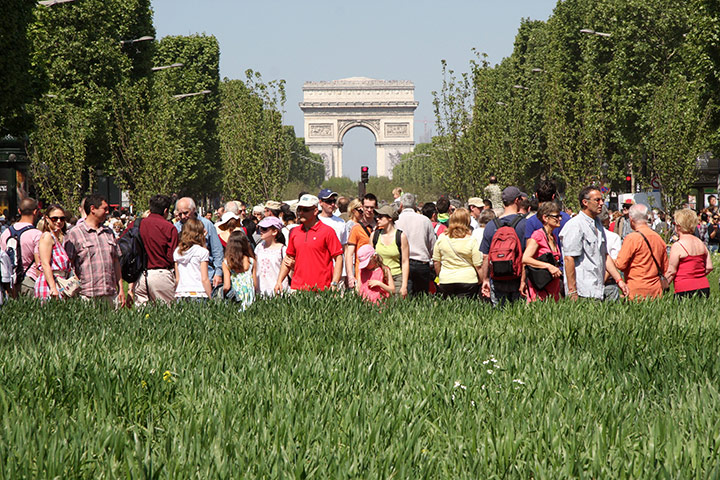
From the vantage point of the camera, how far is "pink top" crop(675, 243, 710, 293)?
9859 millimetres

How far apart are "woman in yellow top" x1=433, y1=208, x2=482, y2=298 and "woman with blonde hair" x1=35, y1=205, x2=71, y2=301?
13.0 ft

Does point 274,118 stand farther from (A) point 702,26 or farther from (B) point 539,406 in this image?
(B) point 539,406

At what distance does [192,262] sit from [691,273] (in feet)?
16.8

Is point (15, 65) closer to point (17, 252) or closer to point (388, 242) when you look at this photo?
point (17, 252)

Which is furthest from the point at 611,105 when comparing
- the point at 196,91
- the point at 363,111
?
the point at 363,111

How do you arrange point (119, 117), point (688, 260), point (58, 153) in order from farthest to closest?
1. point (119, 117)
2. point (58, 153)
3. point (688, 260)

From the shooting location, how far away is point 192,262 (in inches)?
392

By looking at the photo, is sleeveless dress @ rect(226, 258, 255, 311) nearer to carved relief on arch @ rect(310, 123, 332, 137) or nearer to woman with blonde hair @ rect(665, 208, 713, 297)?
woman with blonde hair @ rect(665, 208, 713, 297)

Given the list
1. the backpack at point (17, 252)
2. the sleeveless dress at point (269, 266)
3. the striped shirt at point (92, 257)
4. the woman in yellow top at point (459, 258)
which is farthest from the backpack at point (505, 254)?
the backpack at point (17, 252)

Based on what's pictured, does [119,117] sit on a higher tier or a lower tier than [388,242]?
higher

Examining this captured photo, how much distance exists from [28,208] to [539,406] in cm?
850

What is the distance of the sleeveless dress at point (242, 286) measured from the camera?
9.91 meters

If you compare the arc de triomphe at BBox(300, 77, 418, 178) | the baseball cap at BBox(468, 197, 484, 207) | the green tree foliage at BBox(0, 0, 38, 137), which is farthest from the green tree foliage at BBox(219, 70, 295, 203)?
the arc de triomphe at BBox(300, 77, 418, 178)

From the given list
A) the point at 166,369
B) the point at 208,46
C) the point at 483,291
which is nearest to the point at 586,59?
the point at 208,46
